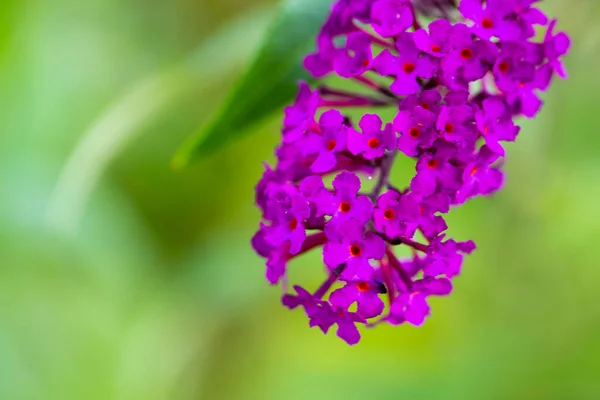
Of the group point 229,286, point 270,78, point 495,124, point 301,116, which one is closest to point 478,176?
point 495,124

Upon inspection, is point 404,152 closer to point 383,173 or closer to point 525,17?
point 383,173

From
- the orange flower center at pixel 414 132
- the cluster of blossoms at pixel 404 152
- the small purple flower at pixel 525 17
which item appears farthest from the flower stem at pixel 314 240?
the small purple flower at pixel 525 17

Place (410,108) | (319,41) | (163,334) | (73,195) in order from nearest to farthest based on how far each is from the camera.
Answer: (410,108)
(319,41)
(73,195)
(163,334)

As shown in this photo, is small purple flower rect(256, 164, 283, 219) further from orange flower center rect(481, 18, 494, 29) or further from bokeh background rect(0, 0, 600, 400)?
bokeh background rect(0, 0, 600, 400)

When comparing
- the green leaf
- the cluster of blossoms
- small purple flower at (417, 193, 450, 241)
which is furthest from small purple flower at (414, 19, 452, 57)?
the green leaf

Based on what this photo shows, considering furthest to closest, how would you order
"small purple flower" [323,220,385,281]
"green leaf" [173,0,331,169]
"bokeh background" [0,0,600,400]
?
"bokeh background" [0,0,600,400], "green leaf" [173,0,331,169], "small purple flower" [323,220,385,281]

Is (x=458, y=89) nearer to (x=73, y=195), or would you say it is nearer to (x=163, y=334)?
(x=73, y=195)

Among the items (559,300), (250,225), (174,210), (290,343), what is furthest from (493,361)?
(174,210)
